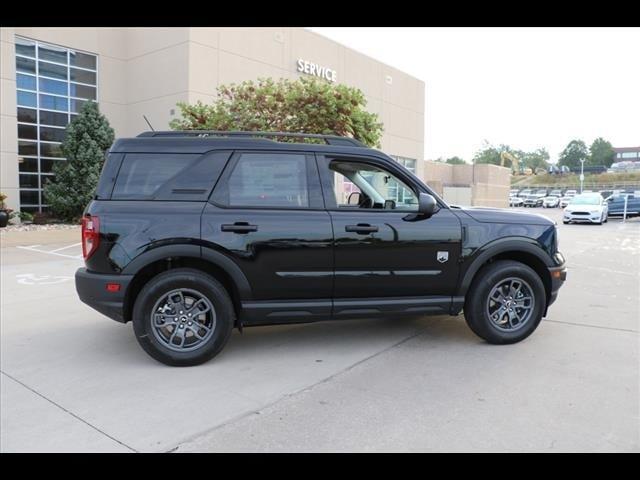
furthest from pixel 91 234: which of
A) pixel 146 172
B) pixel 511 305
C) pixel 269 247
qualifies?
pixel 511 305

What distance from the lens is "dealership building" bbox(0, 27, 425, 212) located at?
18.7 meters

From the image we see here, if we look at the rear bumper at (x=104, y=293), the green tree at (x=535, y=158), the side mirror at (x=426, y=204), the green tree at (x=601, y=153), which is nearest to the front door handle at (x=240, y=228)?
the rear bumper at (x=104, y=293)

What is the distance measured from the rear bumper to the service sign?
20959mm

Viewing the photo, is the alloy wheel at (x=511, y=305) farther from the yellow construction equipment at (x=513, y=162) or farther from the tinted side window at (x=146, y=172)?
the yellow construction equipment at (x=513, y=162)

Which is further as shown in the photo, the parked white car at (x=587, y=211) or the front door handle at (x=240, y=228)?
the parked white car at (x=587, y=211)

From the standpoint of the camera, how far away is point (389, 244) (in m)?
4.71

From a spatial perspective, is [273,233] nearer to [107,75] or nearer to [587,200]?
[107,75]

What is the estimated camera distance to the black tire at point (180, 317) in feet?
14.3

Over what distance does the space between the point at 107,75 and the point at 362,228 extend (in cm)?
1981

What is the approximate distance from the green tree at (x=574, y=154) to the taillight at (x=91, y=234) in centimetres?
14601

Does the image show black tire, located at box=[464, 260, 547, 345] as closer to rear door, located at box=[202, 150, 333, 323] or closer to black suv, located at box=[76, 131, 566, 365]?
black suv, located at box=[76, 131, 566, 365]

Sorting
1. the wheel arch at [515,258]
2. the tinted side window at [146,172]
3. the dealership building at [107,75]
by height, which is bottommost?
the wheel arch at [515,258]

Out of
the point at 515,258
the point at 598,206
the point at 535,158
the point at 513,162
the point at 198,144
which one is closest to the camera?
the point at 198,144
